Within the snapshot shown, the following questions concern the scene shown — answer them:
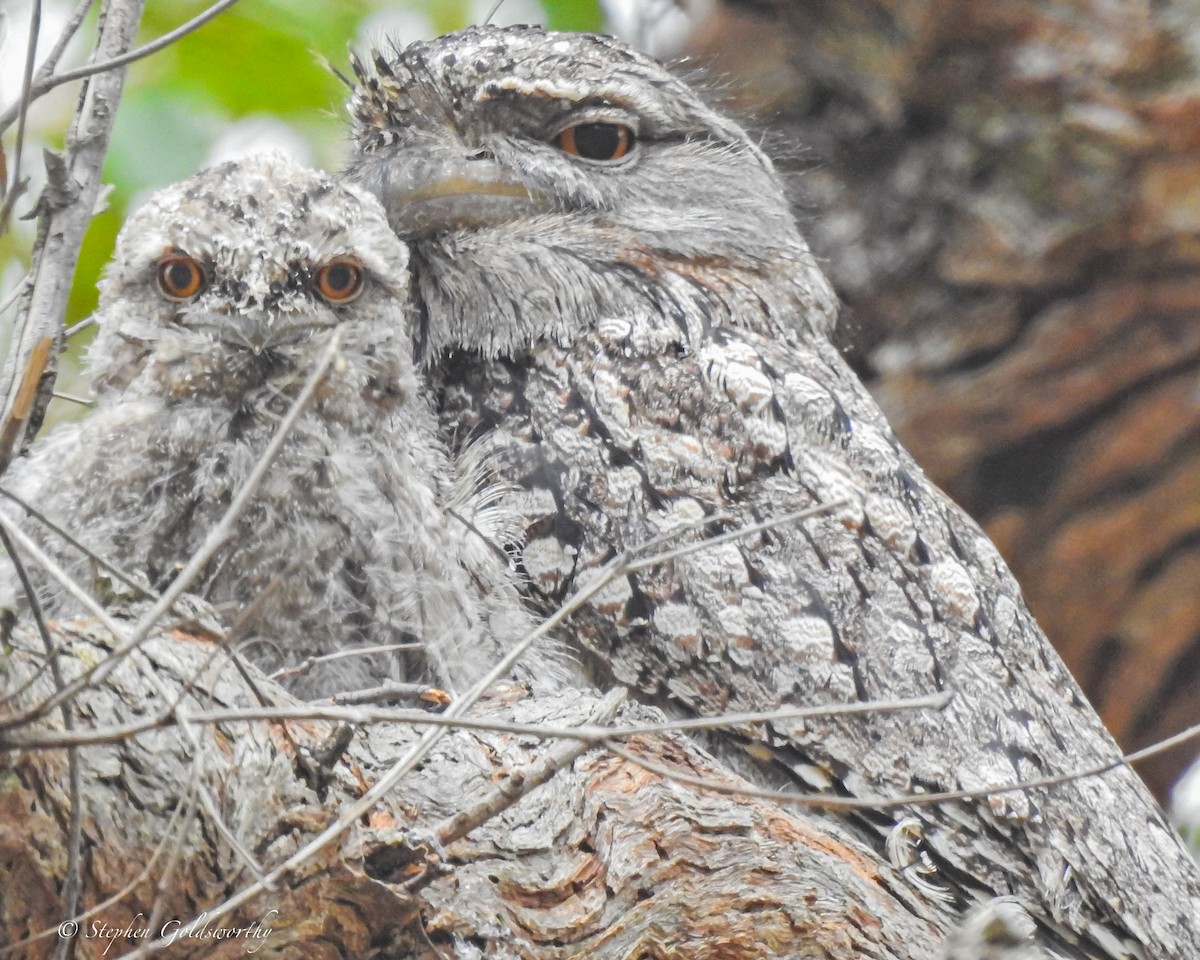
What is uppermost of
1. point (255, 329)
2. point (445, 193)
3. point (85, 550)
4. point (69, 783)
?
point (445, 193)

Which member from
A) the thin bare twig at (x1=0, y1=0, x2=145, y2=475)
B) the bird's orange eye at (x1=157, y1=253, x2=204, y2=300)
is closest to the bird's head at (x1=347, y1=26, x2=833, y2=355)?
the bird's orange eye at (x1=157, y1=253, x2=204, y2=300)

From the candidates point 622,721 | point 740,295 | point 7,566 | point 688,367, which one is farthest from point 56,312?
point 740,295

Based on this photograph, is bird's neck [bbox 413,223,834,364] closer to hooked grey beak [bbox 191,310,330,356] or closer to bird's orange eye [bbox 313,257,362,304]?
bird's orange eye [bbox 313,257,362,304]

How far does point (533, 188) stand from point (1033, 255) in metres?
1.77

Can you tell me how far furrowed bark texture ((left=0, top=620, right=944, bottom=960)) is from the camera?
1696mm

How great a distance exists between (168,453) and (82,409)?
968 millimetres

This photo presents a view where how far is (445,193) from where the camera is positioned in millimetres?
2953

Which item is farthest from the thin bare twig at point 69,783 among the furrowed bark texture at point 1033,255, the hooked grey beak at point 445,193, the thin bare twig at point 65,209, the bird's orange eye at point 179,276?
the furrowed bark texture at point 1033,255

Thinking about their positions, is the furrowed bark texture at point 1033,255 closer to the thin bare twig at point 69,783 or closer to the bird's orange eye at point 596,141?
the bird's orange eye at point 596,141

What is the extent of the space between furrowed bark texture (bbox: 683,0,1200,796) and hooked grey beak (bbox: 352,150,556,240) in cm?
102

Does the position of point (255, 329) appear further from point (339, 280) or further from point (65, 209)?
point (65, 209)

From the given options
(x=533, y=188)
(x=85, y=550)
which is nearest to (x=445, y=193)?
(x=533, y=188)

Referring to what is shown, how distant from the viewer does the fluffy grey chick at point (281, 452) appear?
7.72 ft

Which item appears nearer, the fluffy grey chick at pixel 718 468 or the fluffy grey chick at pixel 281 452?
the fluffy grey chick at pixel 281 452
